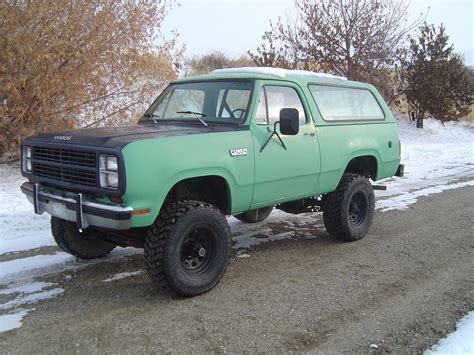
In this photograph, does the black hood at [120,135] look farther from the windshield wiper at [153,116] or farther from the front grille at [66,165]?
the windshield wiper at [153,116]

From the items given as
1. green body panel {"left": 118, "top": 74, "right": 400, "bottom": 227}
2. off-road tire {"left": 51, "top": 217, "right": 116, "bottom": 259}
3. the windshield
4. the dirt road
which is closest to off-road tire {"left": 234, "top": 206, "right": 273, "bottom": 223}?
the dirt road

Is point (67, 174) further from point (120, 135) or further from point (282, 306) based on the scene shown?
point (282, 306)

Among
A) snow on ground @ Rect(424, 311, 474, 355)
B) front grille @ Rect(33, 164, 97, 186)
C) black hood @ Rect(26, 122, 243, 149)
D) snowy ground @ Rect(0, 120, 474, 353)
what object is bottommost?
snow on ground @ Rect(424, 311, 474, 355)

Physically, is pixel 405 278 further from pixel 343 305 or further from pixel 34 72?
pixel 34 72

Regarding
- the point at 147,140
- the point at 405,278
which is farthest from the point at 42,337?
the point at 405,278

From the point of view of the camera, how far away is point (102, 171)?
3475 mm

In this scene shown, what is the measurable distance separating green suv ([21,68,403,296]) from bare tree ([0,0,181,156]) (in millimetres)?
4002

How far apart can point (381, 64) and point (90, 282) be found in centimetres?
1572

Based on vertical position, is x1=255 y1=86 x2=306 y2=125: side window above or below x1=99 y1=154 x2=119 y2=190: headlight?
above

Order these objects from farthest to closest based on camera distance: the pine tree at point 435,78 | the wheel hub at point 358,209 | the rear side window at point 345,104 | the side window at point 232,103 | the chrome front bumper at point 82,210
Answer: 1. the pine tree at point 435,78
2. the wheel hub at point 358,209
3. the rear side window at point 345,104
4. the side window at point 232,103
5. the chrome front bumper at point 82,210

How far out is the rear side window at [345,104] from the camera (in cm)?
533

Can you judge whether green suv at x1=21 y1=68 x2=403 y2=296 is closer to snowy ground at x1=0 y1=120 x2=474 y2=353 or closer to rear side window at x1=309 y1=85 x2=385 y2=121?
rear side window at x1=309 y1=85 x2=385 y2=121

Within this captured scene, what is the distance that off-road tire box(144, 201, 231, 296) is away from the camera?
3.70m

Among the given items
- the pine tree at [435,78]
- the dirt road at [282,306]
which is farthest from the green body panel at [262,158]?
the pine tree at [435,78]
